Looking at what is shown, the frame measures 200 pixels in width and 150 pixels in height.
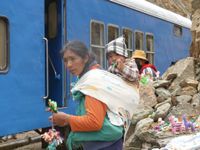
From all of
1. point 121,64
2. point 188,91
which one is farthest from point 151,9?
point 121,64

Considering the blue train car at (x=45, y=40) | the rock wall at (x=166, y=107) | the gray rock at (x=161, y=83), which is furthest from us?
the gray rock at (x=161, y=83)

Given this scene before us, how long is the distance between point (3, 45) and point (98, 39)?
286cm

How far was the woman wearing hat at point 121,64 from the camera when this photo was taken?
11.4ft

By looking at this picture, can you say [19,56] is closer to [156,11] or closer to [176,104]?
[176,104]

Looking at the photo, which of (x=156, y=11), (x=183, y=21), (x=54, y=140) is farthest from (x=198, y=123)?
(x=183, y=21)

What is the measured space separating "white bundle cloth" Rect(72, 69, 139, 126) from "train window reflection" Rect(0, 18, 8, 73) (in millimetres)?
3089

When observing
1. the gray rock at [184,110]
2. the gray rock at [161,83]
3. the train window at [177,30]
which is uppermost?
the train window at [177,30]

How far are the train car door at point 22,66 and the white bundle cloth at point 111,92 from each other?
303 cm

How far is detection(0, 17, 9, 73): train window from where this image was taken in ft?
20.1

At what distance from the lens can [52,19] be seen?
7898mm

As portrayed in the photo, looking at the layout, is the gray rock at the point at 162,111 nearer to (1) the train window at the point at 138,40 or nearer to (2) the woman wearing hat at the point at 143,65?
(2) the woman wearing hat at the point at 143,65

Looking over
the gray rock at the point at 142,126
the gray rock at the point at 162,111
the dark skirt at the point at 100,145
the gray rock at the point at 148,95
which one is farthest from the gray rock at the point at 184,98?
the dark skirt at the point at 100,145

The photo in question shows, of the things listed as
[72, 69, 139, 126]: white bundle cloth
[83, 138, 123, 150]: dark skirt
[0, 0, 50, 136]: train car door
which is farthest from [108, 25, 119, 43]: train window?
[83, 138, 123, 150]: dark skirt

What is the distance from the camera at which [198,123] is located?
653cm
